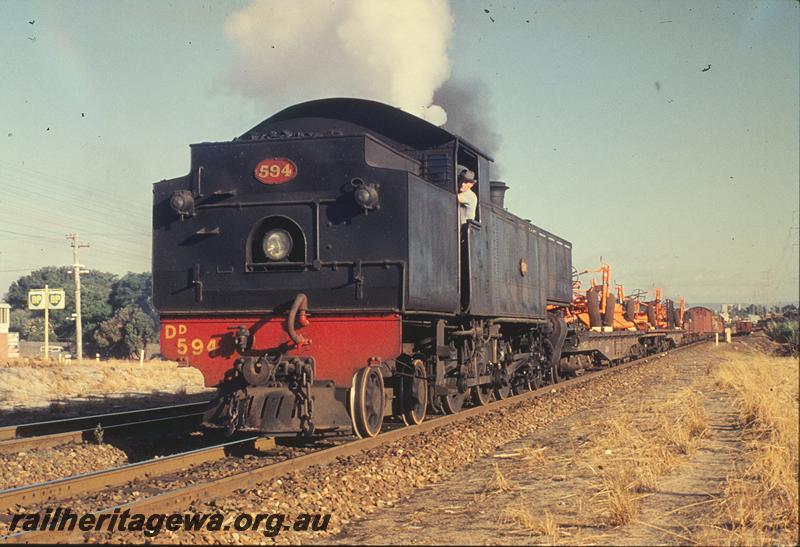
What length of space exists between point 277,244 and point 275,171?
936mm

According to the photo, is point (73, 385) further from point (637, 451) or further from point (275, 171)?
point (637, 451)

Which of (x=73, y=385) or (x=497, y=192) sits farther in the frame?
(x=73, y=385)

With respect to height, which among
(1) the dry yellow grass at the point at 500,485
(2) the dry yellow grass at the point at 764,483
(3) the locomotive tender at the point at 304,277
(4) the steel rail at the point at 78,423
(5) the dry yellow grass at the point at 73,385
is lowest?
(5) the dry yellow grass at the point at 73,385

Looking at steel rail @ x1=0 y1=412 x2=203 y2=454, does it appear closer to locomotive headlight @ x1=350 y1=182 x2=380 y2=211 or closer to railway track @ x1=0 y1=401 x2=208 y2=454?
railway track @ x1=0 y1=401 x2=208 y2=454

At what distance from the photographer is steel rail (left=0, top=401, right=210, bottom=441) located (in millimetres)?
12148

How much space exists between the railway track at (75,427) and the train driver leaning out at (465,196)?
5303 millimetres

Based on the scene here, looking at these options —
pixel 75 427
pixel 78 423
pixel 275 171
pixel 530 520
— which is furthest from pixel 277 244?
pixel 78 423

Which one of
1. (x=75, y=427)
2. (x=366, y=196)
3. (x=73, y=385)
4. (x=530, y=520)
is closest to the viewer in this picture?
(x=530, y=520)

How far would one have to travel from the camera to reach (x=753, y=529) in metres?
5.96

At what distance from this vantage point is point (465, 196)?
13.0 m

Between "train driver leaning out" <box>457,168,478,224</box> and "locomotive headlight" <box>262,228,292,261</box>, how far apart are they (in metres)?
3.21

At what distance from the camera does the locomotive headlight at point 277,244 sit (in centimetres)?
1024

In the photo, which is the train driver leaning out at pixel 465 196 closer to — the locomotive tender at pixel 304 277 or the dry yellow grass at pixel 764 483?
the locomotive tender at pixel 304 277

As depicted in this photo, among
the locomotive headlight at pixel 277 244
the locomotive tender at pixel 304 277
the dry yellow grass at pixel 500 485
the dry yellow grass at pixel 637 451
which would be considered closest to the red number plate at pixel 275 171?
the locomotive tender at pixel 304 277
